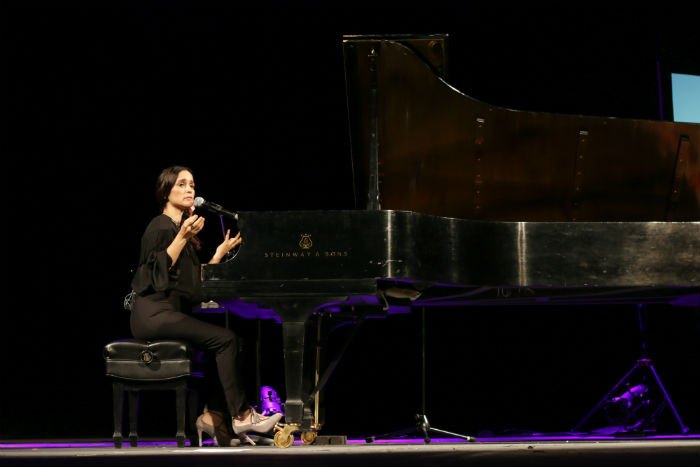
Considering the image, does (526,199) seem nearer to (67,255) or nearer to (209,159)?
(209,159)

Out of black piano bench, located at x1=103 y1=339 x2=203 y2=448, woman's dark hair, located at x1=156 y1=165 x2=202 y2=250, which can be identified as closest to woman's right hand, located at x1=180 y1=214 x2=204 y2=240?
woman's dark hair, located at x1=156 y1=165 x2=202 y2=250

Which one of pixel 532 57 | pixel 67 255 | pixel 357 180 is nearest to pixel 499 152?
pixel 357 180

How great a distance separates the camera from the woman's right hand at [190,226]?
378 centimetres

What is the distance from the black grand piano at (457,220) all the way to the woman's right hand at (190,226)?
15.6 inches

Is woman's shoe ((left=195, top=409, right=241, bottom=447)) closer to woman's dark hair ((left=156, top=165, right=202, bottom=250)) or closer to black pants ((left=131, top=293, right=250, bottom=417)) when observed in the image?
black pants ((left=131, top=293, right=250, bottom=417))

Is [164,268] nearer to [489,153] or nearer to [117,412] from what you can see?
[117,412]

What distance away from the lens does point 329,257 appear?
3422 millimetres

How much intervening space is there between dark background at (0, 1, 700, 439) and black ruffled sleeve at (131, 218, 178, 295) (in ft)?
3.60

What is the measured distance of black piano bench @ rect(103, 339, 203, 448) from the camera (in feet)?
12.4

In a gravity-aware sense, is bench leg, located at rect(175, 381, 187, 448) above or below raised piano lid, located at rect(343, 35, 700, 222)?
below

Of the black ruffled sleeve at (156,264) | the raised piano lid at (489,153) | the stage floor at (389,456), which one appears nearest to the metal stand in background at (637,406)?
the raised piano lid at (489,153)

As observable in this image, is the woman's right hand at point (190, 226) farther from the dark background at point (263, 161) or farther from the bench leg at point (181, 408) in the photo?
the dark background at point (263, 161)

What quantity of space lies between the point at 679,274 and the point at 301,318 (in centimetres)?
170

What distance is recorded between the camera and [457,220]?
3.59 meters
